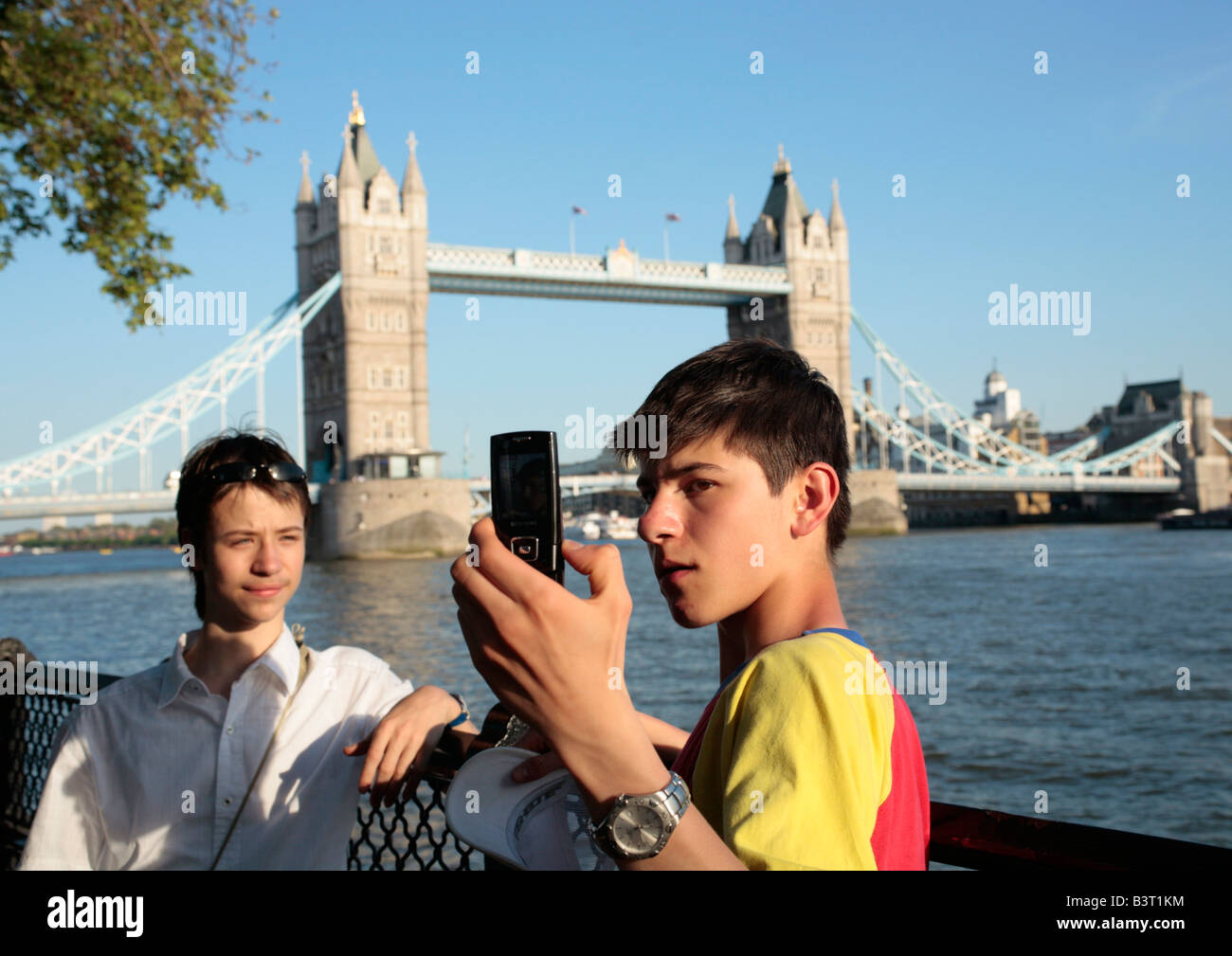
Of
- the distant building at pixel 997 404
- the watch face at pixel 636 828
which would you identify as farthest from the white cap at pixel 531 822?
the distant building at pixel 997 404

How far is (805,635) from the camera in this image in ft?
2.67

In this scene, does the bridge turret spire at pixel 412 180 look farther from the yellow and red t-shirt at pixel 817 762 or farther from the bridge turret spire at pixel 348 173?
the yellow and red t-shirt at pixel 817 762

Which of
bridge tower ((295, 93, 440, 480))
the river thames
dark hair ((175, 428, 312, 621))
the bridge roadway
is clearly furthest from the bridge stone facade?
dark hair ((175, 428, 312, 621))

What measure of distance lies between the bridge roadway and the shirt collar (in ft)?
41.9

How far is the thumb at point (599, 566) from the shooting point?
2.12ft

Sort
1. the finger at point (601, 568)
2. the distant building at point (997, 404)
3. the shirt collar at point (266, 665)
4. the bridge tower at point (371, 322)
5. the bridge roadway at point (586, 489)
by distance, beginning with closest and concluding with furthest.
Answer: the finger at point (601, 568), the shirt collar at point (266, 665), the bridge roadway at point (586, 489), the bridge tower at point (371, 322), the distant building at point (997, 404)

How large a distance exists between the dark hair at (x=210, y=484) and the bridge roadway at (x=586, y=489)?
12689mm

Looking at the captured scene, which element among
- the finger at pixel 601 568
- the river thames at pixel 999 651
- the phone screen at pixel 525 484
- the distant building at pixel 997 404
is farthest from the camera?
the distant building at pixel 997 404

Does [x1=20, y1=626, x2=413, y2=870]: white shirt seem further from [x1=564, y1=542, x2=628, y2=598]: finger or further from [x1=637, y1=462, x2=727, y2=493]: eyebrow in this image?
[x1=564, y1=542, x2=628, y2=598]: finger

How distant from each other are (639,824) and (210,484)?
1117 millimetres

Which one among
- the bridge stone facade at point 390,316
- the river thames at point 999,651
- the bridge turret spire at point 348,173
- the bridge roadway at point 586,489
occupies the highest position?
the bridge turret spire at point 348,173

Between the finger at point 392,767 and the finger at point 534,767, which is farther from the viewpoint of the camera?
the finger at point 392,767

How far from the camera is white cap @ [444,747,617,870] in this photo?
2.63 feet
